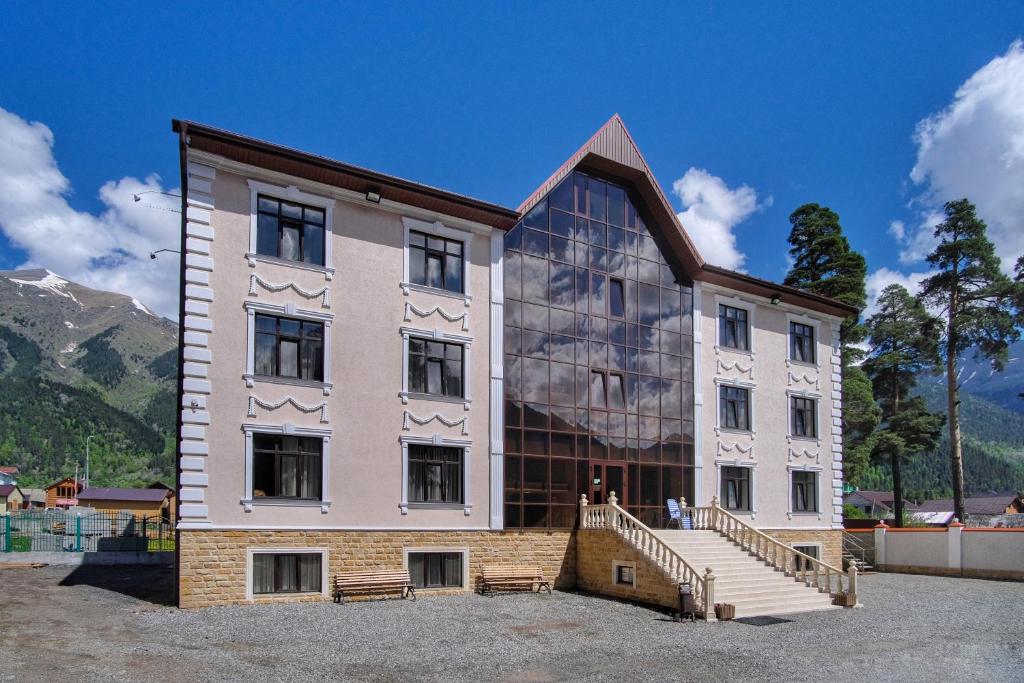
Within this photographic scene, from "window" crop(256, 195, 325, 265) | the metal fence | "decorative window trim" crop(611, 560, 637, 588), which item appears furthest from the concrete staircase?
the metal fence

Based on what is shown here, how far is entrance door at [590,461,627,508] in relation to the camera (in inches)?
979

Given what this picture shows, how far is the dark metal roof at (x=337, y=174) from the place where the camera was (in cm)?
1888

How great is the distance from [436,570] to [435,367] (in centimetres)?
534

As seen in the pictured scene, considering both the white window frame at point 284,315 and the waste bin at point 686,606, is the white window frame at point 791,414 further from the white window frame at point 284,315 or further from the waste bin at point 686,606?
the white window frame at point 284,315

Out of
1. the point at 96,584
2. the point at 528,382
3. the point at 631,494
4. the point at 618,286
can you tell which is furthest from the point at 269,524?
the point at 618,286

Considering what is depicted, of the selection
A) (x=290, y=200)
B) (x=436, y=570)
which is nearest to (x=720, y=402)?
(x=436, y=570)

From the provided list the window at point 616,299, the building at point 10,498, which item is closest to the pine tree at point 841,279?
the window at point 616,299

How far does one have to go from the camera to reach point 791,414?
3052 cm

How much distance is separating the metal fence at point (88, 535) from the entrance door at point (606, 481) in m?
15.4

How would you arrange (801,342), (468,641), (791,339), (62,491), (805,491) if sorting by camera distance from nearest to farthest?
(468,641) < (805,491) < (791,339) < (801,342) < (62,491)

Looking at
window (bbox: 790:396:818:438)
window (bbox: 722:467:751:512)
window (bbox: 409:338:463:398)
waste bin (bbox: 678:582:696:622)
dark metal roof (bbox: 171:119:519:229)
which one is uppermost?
dark metal roof (bbox: 171:119:519:229)

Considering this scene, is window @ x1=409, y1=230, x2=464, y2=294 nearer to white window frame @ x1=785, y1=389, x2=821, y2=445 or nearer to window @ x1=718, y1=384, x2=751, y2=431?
window @ x1=718, y1=384, x2=751, y2=431

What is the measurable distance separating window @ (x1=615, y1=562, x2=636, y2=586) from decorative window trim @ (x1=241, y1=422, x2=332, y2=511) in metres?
7.93

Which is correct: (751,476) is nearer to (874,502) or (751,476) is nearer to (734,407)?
(734,407)
